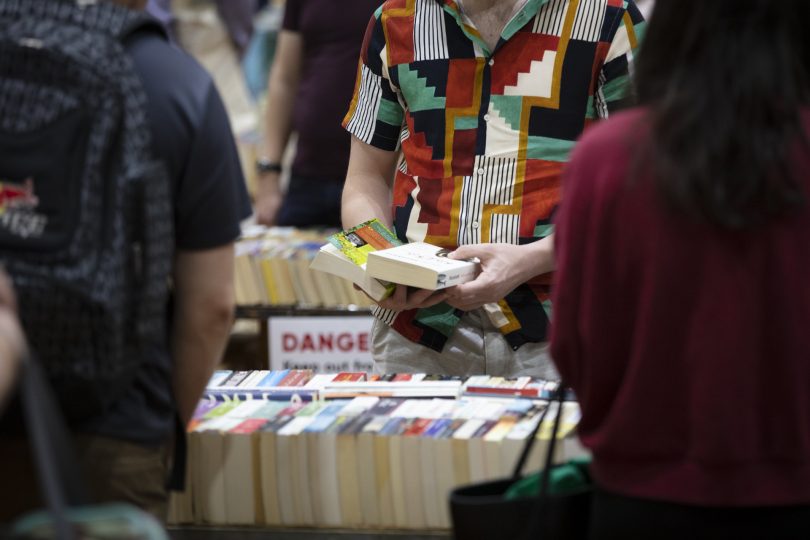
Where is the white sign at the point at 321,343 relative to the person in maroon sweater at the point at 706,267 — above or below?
below

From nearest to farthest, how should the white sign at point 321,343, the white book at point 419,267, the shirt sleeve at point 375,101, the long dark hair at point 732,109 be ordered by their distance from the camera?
the long dark hair at point 732,109
the white book at point 419,267
the shirt sleeve at point 375,101
the white sign at point 321,343

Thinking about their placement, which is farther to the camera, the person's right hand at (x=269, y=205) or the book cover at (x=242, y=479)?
the person's right hand at (x=269, y=205)

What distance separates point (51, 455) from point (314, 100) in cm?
327

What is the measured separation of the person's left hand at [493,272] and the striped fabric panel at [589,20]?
1.52 feet

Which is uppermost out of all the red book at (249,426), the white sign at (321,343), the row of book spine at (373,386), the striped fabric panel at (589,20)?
the striped fabric panel at (589,20)

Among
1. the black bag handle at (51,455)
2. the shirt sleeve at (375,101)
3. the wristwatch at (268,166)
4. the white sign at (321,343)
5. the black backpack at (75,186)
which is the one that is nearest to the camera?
the black bag handle at (51,455)

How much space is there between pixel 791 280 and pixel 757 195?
4.7 inches

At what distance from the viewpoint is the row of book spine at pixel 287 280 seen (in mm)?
4500

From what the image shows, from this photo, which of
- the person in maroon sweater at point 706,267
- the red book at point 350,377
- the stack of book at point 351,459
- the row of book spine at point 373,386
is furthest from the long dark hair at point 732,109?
the red book at point 350,377

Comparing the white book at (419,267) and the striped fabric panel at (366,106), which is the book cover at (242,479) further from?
Result: the striped fabric panel at (366,106)

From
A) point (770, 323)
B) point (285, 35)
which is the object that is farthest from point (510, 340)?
point (285, 35)

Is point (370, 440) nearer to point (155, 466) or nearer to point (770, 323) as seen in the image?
point (155, 466)

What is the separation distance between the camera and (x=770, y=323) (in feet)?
5.01

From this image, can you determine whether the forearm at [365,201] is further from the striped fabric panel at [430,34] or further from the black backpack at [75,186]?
the black backpack at [75,186]
